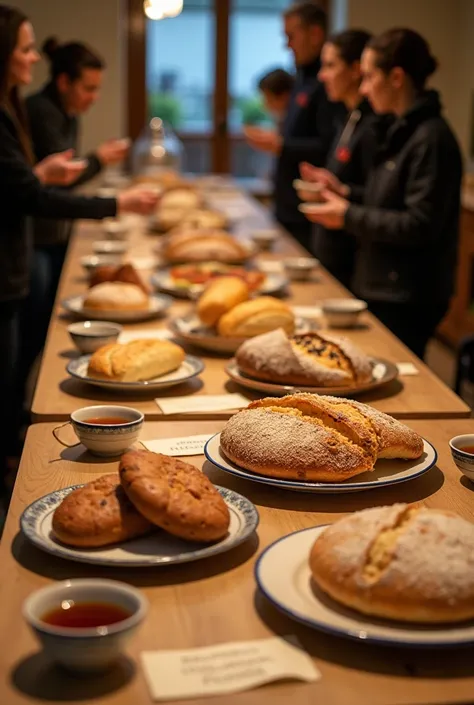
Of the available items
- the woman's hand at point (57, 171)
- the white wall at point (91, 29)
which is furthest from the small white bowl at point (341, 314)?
the white wall at point (91, 29)

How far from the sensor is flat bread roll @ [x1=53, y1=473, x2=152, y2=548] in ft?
3.94

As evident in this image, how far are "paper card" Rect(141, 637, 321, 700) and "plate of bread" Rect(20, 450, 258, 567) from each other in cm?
16

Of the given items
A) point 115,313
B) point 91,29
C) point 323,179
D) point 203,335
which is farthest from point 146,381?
point 91,29

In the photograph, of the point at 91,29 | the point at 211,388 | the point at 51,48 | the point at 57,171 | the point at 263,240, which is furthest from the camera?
the point at 91,29

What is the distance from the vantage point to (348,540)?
3.65ft

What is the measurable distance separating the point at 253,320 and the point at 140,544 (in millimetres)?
1076

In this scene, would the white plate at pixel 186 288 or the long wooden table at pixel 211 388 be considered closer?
the long wooden table at pixel 211 388

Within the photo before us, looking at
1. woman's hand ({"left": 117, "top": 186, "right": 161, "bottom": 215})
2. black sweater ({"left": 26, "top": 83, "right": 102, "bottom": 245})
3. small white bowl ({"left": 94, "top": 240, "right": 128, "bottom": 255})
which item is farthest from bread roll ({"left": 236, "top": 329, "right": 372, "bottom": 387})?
black sweater ({"left": 26, "top": 83, "right": 102, "bottom": 245})

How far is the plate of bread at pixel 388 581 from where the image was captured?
3.40 feet

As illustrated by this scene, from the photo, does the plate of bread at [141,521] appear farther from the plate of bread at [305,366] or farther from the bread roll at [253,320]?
the bread roll at [253,320]

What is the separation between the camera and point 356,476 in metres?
1.48

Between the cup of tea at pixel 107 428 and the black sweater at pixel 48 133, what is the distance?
291 cm

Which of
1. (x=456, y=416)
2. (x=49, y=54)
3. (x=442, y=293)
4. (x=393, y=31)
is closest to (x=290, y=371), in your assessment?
(x=456, y=416)

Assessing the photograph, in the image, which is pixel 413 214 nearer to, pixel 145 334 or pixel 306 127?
pixel 145 334
